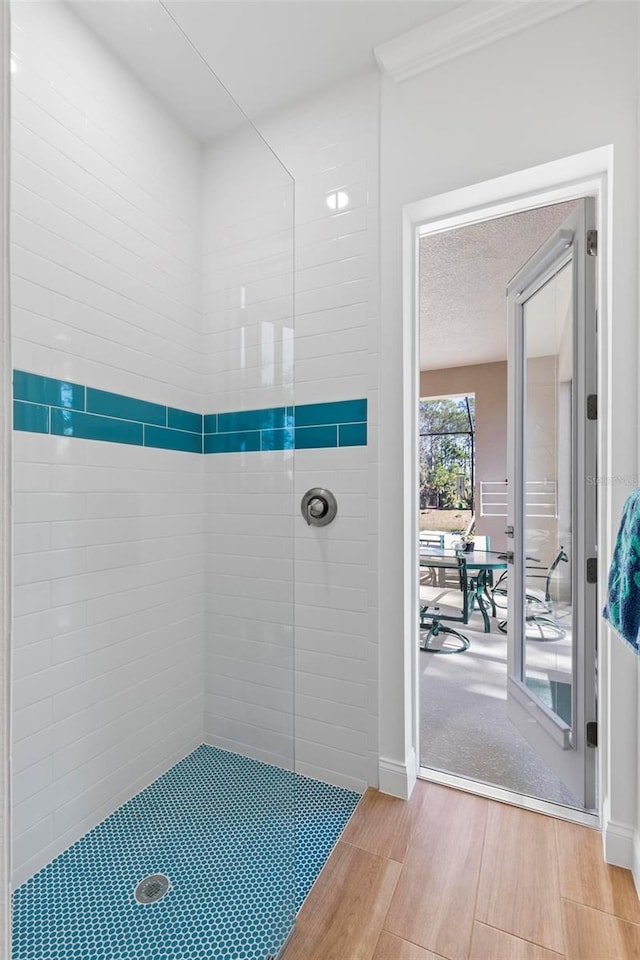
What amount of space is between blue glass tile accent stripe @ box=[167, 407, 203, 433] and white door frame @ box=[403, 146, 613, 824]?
0.76m

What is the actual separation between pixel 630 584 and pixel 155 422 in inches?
58.3

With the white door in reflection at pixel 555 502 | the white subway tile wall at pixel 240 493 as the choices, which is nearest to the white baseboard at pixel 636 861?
the white door in reflection at pixel 555 502

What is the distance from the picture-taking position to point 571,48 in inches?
59.8

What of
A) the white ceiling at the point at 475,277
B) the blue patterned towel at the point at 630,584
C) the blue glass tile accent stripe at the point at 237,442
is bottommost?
the blue patterned towel at the point at 630,584

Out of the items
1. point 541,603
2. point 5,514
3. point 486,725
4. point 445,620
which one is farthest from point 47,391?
point 445,620

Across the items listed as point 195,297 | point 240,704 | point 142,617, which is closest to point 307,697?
point 240,704

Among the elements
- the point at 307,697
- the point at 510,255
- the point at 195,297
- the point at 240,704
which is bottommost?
the point at 307,697

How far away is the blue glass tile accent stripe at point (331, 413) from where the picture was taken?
186 cm

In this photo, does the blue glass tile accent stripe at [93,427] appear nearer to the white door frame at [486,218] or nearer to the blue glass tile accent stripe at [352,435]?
the blue glass tile accent stripe at [352,435]

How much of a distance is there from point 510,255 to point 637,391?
93.0 inches

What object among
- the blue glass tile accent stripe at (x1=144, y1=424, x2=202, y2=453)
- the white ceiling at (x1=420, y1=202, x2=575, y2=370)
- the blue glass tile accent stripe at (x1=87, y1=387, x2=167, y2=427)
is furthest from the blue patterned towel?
the blue glass tile accent stripe at (x1=87, y1=387, x2=167, y2=427)

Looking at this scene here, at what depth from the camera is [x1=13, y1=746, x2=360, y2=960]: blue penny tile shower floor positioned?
1.19 metres

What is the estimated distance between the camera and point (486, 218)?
1.83 metres

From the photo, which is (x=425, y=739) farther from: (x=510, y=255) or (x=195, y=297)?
(x=510, y=255)
